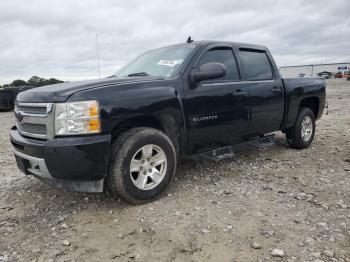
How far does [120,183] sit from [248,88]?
239 cm

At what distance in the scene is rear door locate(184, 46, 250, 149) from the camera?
4125 mm

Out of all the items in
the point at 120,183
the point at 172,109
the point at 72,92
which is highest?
the point at 72,92

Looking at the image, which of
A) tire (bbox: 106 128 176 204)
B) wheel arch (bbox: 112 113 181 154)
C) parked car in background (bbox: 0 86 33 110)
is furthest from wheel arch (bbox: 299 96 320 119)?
parked car in background (bbox: 0 86 33 110)

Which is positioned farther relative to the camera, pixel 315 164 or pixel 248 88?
pixel 315 164

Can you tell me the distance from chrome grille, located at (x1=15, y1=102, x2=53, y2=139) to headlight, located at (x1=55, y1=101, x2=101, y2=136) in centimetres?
10

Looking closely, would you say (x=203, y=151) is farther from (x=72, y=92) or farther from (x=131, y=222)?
(x=72, y=92)

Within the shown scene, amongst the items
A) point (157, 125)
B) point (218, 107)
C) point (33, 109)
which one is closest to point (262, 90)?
point (218, 107)

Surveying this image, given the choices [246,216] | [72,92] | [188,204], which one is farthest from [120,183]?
[246,216]

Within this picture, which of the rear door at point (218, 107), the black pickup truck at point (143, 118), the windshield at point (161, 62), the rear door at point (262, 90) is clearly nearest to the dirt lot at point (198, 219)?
the black pickup truck at point (143, 118)

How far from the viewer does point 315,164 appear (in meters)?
5.21

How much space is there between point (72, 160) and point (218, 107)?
6.62 feet

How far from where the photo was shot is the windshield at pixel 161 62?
4.24 m

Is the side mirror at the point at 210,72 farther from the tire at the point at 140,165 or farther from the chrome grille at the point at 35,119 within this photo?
the chrome grille at the point at 35,119

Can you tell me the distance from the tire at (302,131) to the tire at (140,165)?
306cm
